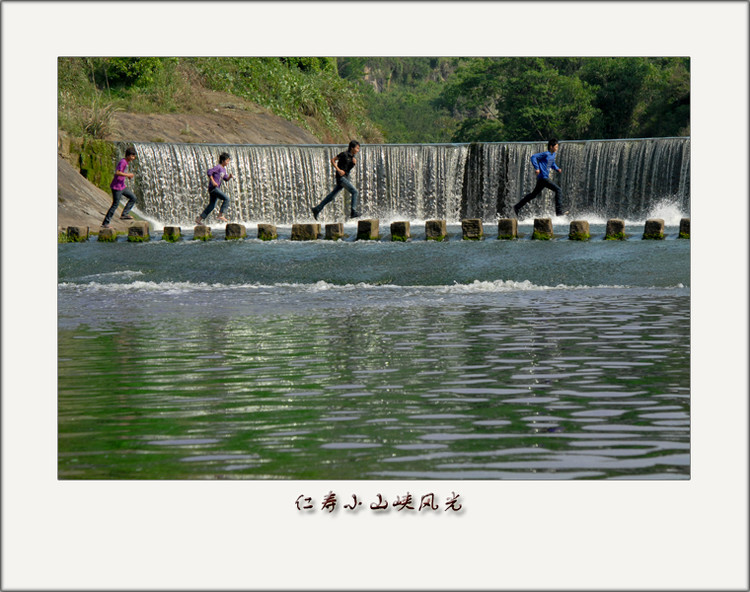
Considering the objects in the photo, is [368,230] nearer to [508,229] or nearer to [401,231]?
[401,231]

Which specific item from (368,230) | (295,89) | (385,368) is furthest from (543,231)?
(295,89)

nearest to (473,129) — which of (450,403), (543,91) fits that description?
(543,91)

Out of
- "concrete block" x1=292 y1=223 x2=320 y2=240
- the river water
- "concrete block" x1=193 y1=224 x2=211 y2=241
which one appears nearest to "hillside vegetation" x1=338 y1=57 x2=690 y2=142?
"concrete block" x1=292 y1=223 x2=320 y2=240

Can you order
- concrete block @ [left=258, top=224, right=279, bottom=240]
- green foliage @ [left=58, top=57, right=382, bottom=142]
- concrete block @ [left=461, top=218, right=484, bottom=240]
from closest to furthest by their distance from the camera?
concrete block @ [left=461, top=218, right=484, bottom=240] < concrete block @ [left=258, top=224, right=279, bottom=240] < green foliage @ [left=58, top=57, right=382, bottom=142]

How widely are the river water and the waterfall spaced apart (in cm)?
1117

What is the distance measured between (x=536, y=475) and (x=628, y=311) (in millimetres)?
7029

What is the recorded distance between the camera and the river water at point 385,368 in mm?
6406

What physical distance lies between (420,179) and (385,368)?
2118cm

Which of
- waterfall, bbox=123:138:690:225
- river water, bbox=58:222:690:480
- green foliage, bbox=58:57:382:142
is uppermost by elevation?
green foliage, bbox=58:57:382:142

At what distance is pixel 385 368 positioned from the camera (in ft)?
29.9

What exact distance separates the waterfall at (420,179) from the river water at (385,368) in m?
11.2

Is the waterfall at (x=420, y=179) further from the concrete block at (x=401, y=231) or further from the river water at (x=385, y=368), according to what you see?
the river water at (x=385, y=368)

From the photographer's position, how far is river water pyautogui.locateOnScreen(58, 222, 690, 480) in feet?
21.0

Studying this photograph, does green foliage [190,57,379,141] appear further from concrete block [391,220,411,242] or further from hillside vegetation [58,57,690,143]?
concrete block [391,220,411,242]
